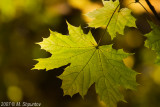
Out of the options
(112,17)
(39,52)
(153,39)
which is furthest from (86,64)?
(39,52)

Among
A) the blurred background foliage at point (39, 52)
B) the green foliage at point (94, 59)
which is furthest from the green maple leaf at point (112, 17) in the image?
the blurred background foliage at point (39, 52)

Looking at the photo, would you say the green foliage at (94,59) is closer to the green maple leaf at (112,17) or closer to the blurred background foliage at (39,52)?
the green maple leaf at (112,17)

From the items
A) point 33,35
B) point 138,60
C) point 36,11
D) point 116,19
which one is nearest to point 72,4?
point 36,11

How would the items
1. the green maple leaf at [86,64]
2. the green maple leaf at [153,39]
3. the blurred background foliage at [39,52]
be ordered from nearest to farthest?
the green maple leaf at [153,39]
the green maple leaf at [86,64]
the blurred background foliage at [39,52]

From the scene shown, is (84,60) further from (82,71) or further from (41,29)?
(41,29)

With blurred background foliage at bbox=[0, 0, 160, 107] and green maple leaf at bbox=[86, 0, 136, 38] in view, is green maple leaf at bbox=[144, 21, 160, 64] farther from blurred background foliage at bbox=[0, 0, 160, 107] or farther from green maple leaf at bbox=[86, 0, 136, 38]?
blurred background foliage at bbox=[0, 0, 160, 107]
